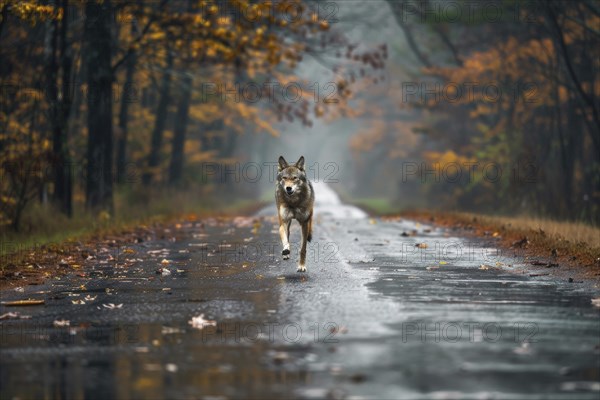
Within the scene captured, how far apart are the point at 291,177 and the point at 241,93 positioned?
2452 centimetres

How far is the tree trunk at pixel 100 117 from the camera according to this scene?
30.4 m

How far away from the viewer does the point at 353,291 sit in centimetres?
1354

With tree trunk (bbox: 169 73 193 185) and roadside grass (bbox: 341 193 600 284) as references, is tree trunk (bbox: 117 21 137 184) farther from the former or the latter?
roadside grass (bbox: 341 193 600 284)

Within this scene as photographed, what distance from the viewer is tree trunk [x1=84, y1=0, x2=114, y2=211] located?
99.6ft

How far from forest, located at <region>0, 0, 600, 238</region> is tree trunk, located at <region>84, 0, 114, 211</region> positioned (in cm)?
5

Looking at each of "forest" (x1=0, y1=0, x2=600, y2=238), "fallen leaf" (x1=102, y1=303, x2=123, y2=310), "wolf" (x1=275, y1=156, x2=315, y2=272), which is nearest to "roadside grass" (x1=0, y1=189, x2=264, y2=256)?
"forest" (x1=0, y1=0, x2=600, y2=238)

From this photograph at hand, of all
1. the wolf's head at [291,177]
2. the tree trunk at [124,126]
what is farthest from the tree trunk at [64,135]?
the wolf's head at [291,177]

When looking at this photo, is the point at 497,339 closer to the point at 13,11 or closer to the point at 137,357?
the point at 137,357

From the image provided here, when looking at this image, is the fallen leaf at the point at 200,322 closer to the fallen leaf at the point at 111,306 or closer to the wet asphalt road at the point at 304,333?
the wet asphalt road at the point at 304,333

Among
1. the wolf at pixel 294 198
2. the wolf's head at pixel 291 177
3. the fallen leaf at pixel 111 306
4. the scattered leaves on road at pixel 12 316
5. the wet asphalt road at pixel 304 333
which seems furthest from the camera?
the wolf at pixel 294 198

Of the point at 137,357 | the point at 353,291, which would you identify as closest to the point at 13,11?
the point at 353,291

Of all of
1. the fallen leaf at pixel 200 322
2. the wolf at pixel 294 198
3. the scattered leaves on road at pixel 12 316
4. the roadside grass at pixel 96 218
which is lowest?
the scattered leaves on road at pixel 12 316

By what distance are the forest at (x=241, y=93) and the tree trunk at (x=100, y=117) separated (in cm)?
5

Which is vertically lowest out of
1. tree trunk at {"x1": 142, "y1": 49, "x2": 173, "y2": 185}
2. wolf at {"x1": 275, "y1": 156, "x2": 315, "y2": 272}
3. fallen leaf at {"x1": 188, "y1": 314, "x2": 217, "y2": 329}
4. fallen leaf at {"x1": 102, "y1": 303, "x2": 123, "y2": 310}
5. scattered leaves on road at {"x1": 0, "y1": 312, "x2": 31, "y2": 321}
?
scattered leaves on road at {"x1": 0, "y1": 312, "x2": 31, "y2": 321}
